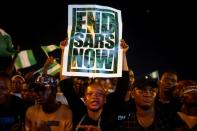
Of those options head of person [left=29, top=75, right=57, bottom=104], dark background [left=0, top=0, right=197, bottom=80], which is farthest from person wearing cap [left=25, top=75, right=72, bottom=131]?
dark background [left=0, top=0, right=197, bottom=80]

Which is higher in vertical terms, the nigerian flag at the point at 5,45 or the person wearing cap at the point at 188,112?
the nigerian flag at the point at 5,45

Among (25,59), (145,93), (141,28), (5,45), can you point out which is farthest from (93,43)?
(141,28)

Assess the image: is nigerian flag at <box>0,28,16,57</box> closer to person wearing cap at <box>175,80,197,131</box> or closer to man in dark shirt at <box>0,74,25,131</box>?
man in dark shirt at <box>0,74,25,131</box>

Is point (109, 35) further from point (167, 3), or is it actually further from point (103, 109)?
point (167, 3)

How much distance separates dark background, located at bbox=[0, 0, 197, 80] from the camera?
9883mm

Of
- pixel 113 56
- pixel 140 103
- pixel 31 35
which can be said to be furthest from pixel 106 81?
pixel 31 35

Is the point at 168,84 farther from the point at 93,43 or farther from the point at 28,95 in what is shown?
the point at 28,95

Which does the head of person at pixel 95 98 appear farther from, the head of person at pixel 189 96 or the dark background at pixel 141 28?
the dark background at pixel 141 28

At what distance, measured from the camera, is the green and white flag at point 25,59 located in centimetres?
937

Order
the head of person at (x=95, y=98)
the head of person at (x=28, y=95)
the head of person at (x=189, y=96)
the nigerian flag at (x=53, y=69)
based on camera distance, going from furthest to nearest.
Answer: the nigerian flag at (x=53, y=69), the head of person at (x=28, y=95), the head of person at (x=189, y=96), the head of person at (x=95, y=98)

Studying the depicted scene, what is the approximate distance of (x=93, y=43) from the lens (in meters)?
5.56

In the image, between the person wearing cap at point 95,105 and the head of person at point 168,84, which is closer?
the person wearing cap at point 95,105

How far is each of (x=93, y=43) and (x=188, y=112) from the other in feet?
4.95

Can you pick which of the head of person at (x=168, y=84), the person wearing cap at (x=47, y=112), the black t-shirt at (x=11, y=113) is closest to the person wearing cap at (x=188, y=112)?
the head of person at (x=168, y=84)
